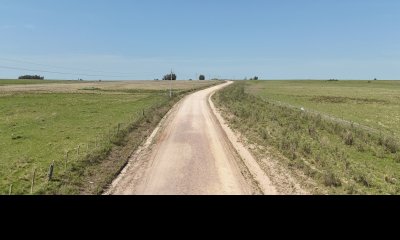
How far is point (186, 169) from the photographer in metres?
19.1

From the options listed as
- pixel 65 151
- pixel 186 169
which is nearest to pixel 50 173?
pixel 186 169

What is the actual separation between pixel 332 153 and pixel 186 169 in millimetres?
10271

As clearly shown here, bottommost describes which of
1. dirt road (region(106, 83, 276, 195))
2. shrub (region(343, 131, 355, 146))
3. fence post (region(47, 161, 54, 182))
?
shrub (region(343, 131, 355, 146))

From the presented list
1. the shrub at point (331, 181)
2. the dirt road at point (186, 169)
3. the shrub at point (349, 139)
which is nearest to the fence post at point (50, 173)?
the dirt road at point (186, 169)

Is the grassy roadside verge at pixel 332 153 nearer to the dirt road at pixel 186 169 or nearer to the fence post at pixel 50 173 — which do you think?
the dirt road at pixel 186 169

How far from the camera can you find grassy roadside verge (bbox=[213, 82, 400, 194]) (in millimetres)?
17484

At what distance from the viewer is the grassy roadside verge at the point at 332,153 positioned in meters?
17.5

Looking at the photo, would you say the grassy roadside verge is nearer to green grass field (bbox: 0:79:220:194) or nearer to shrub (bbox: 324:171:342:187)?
shrub (bbox: 324:171:342:187)

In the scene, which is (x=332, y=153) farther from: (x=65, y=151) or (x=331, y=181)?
(x=65, y=151)

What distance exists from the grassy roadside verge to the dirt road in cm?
287

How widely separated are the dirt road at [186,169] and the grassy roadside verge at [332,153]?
287 centimetres

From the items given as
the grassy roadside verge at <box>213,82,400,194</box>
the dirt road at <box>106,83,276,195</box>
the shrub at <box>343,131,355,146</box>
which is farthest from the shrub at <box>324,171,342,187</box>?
the shrub at <box>343,131,355,146</box>

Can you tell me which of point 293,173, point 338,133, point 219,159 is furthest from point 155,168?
point 338,133
